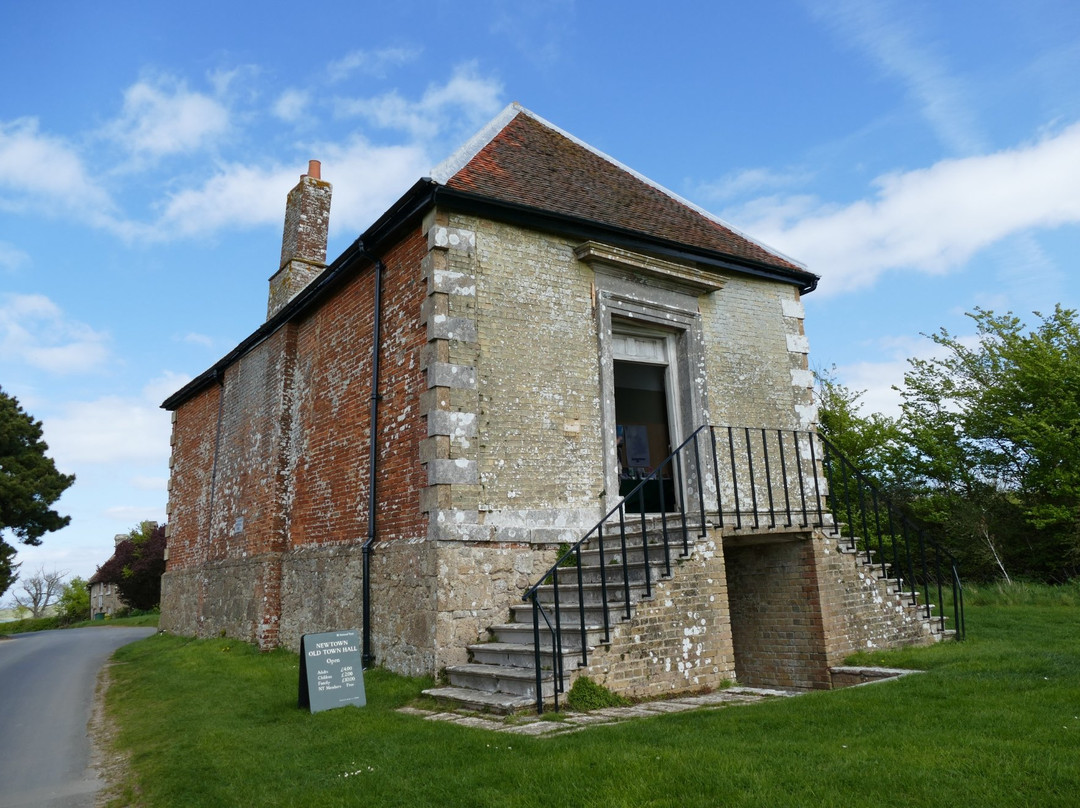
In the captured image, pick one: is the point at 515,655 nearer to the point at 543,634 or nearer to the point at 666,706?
the point at 543,634

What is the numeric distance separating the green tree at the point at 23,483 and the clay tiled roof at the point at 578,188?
89.5 ft

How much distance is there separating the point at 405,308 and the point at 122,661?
9161mm

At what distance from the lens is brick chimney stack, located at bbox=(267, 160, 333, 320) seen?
14.8 metres

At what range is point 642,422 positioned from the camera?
10703mm

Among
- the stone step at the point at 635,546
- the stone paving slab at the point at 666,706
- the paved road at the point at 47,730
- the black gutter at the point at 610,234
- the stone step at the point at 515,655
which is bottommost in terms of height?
the paved road at the point at 47,730

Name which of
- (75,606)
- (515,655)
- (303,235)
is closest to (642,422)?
(515,655)

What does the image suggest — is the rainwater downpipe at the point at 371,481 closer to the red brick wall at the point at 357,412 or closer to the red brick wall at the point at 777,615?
the red brick wall at the point at 357,412

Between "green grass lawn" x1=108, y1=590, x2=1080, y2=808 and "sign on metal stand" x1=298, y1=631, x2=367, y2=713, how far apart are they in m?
0.21

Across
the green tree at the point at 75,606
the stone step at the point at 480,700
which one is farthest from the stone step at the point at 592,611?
the green tree at the point at 75,606

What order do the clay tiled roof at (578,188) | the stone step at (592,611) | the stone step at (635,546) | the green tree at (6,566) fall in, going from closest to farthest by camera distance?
the stone step at (592,611) → the stone step at (635,546) → the clay tiled roof at (578,188) → the green tree at (6,566)

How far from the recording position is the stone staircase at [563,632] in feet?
21.2

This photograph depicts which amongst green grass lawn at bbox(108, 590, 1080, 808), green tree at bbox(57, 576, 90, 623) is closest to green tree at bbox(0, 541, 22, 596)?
green tree at bbox(57, 576, 90, 623)

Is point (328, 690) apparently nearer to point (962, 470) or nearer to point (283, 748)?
point (283, 748)

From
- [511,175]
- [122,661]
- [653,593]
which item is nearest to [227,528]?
[122,661]
